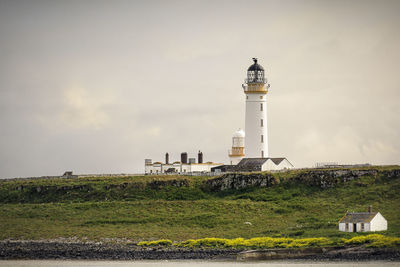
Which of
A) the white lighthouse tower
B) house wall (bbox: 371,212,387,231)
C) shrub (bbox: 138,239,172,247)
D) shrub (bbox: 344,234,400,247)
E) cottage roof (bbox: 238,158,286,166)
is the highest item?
the white lighthouse tower

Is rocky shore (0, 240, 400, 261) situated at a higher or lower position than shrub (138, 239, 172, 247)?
lower

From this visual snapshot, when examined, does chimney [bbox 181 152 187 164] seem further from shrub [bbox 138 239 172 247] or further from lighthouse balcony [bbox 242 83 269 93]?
shrub [bbox 138 239 172 247]

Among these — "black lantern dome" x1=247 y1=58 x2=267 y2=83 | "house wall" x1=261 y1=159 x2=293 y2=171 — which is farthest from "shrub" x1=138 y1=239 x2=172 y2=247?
"black lantern dome" x1=247 y1=58 x2=267 y2=83

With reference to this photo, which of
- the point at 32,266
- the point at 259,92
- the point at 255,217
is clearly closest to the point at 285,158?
the point at 259,92

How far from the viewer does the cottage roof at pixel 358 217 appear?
2899 inches

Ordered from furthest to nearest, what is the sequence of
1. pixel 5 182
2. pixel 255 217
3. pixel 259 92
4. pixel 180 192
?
pixel 5 182, pixel 259 92, pixel 180 192, pixel 255 217

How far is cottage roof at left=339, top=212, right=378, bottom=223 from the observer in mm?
73625

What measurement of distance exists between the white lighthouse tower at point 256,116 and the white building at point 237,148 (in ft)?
17.7

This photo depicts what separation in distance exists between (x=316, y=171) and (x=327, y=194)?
5270 millimetres

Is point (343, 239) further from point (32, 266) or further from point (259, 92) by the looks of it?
point (259, 92)

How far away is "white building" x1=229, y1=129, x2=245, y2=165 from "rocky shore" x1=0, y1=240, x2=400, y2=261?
118 feet

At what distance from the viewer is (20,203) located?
333ft

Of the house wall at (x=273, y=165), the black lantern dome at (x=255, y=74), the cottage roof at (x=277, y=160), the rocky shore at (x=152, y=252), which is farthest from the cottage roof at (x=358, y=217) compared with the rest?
the black lantern dome at (x=255, y=74)

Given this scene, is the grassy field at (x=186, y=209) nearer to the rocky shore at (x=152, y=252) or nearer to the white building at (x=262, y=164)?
the rocky shore at (x=152, y=252)
